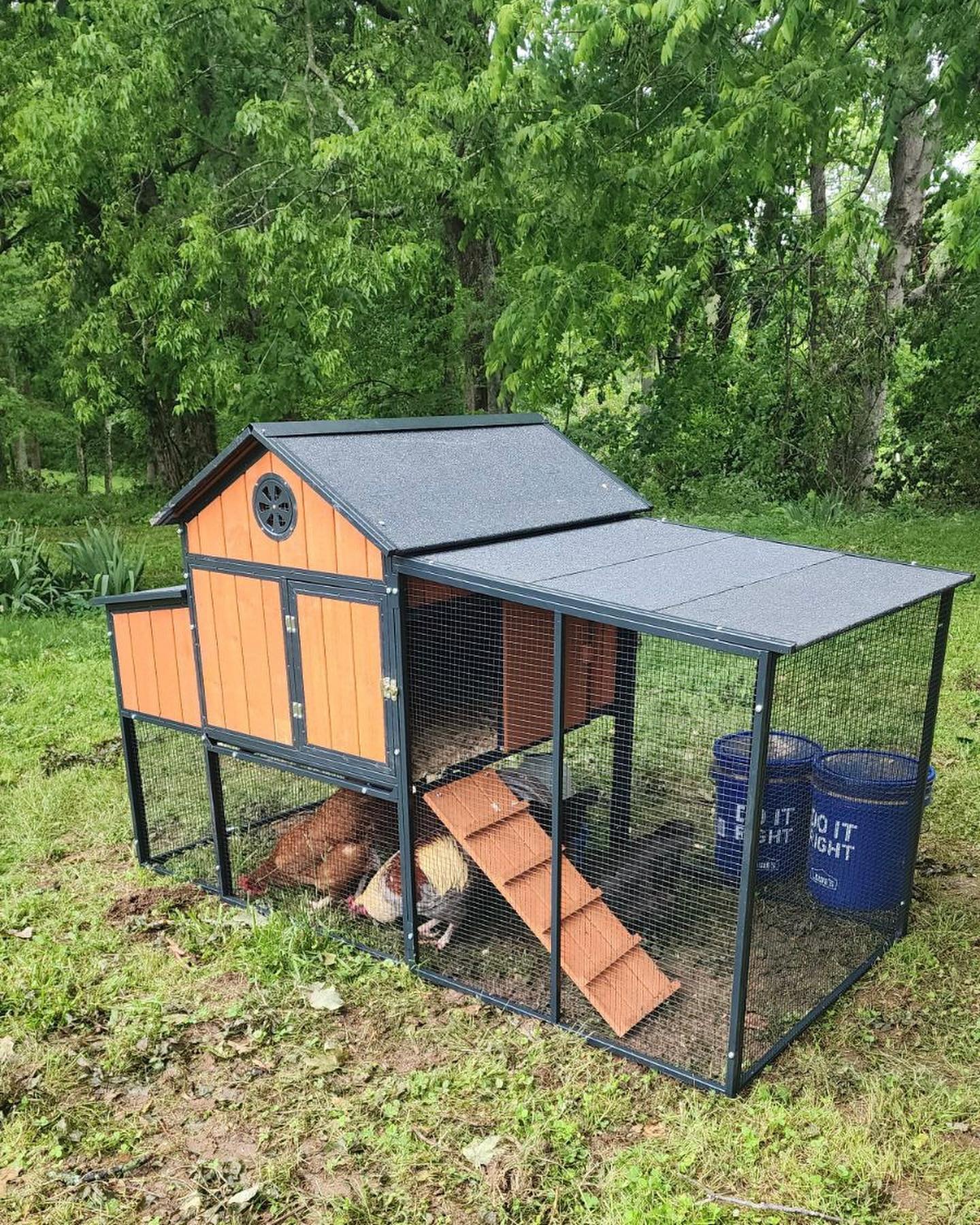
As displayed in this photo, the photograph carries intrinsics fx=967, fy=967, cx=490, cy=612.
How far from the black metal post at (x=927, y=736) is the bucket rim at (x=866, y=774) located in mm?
62

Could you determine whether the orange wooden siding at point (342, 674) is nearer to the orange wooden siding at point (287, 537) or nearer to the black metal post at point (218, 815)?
the orange wooden siding at point (287, 537)

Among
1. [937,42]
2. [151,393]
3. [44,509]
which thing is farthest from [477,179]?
[44,509]

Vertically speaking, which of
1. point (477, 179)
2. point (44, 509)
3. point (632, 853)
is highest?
point (477, 179)

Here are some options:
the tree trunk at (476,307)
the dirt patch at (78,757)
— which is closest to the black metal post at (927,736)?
the dirt patch at (78,757)

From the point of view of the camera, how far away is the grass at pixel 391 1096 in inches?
128

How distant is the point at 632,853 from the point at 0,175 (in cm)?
1266

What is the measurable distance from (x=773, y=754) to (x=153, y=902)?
3.42 meters

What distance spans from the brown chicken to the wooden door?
0.74 metres

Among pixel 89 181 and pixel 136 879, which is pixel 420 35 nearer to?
pixel 89 181

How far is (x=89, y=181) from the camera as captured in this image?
12055mm

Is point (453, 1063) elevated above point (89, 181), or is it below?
below

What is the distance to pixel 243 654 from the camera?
4641 mm

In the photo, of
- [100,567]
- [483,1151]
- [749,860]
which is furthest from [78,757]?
[749,860]

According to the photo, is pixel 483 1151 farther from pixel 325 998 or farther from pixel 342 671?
pixel 342 671
